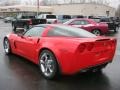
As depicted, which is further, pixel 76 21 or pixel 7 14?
pixel 7 14

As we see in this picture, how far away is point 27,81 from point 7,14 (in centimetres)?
8908

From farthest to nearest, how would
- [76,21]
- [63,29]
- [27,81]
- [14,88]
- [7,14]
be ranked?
[7,14] < [76,21] < [63,29] < [27,81] < [14,88]

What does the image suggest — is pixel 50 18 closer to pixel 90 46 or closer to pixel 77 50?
pixel 90 46

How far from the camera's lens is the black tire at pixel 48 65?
20.3ft

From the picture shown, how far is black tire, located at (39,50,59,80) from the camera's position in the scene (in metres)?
6.18

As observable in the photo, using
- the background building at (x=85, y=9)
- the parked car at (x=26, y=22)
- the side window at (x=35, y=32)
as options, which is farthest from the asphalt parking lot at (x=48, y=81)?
the background building at (x=85, y=9)

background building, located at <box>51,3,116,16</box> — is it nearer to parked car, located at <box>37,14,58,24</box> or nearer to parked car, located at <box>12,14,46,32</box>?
parked car, located at <box>37,14,58,24</box>

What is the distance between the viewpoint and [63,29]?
692 centimetres

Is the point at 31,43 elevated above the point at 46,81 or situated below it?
above

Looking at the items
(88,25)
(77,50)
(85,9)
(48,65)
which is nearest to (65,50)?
(77,50)

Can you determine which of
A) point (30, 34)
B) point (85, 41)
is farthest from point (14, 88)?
point (30, 34)

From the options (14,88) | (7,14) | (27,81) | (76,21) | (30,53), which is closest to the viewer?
(14,88)

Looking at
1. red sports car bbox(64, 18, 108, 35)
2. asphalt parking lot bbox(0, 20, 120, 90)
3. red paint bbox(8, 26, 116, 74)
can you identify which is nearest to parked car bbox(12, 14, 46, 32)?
red sports car bbox(64, 18, 108, 35)

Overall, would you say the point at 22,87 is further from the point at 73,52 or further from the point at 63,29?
the point at 63,29
